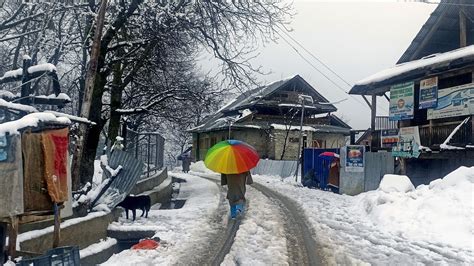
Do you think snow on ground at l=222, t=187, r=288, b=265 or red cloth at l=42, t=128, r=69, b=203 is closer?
red cloth at l=42, t=128, r=69, b=203

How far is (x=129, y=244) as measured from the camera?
31.3 ft

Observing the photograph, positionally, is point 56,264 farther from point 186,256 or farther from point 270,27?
point 270,27

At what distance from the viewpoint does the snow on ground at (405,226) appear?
26.6 feet

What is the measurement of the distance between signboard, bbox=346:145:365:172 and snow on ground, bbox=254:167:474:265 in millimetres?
4730

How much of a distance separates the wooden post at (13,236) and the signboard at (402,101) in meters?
17.3

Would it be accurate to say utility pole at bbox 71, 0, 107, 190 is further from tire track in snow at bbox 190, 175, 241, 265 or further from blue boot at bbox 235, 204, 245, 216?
blue boot at bbox 235, 204, 245, 216

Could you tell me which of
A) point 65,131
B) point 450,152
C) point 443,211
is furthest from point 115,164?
point 450,152

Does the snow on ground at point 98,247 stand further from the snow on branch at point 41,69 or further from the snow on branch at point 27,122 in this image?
the snow on branch at point 41,69

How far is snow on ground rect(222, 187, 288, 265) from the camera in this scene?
7555mm

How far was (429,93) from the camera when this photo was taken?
60.5ft

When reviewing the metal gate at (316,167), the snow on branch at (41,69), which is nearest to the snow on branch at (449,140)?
the metal gate at (316,167)

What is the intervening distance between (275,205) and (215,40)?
212 inches

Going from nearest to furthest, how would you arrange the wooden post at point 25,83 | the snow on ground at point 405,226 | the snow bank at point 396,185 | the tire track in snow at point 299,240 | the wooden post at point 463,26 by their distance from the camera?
the wooden post at point 25,83, the tire track in snow at point 299,240, the snow on ground at point 405,226, the snow bank at point 396,185, the wooden post at point 463,26

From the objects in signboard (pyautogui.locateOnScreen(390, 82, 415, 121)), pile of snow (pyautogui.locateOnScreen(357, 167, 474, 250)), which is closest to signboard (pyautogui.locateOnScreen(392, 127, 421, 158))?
signboard (pyautogui.locateOnScreen(390, 82, 415, 121))
